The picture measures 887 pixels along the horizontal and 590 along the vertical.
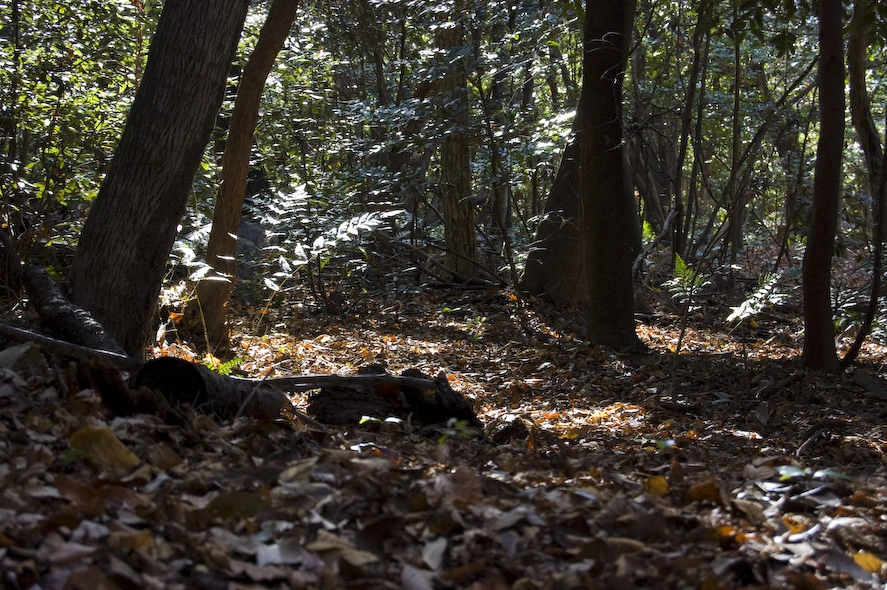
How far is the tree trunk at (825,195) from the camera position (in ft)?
19.2

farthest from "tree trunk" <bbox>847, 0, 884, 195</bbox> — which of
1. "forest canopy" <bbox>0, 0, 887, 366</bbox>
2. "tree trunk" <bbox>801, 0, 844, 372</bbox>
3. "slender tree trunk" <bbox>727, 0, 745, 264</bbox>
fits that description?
"tree trunk" <bbox>801, 0, 844, 372</bbox>

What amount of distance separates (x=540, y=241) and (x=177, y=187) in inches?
213

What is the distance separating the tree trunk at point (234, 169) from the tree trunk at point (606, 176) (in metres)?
2.84

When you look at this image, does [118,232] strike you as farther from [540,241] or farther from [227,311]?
[540,241]

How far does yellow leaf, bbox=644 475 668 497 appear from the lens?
275 cm

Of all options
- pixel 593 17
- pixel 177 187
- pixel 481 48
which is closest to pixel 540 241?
pixel 481 48

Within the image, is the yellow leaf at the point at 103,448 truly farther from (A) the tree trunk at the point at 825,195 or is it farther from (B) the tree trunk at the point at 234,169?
(A) the tree trunk at the point at 825,195

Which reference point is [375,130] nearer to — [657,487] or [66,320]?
[66,320]

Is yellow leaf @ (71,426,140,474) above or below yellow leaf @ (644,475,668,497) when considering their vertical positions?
above

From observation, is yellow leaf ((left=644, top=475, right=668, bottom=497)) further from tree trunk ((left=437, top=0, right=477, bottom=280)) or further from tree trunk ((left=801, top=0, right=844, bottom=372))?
tree trunk ((left=437, top=0, right=477, bottom=280))

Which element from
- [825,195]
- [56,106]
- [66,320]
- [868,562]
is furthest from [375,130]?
[868,562]

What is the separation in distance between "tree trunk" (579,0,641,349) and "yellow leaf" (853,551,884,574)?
4920 mm

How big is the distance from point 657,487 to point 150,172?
340 cm

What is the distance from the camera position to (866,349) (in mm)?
8344
